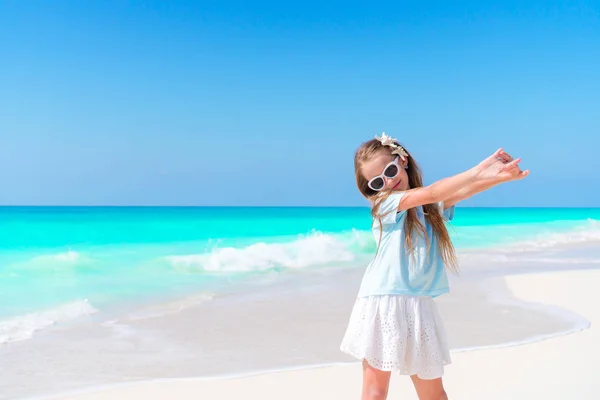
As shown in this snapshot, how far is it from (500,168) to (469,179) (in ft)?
0.39

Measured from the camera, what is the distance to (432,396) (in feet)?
9.30

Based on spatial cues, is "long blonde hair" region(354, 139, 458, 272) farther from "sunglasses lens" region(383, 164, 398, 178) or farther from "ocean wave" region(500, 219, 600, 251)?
"ocean wave" region(500, 219, 600, 251)

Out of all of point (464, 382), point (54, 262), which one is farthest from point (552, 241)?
point (464, 382)

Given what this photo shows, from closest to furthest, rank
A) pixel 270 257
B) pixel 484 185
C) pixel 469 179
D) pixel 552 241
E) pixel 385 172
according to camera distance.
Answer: pixel 469 179 → pixel 484 185 → pixel 385 172 → pixel 270 257 → pixel 552 241

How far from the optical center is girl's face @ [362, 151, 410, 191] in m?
2.81

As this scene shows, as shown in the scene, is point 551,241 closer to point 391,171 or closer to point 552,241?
point 552,241

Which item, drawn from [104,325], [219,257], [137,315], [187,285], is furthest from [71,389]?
[219,257]

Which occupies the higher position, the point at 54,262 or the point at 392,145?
the point at 54,262

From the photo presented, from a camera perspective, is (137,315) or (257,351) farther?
Answer: (137,315)

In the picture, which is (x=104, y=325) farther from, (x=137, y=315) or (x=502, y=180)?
(x=502, y=180)

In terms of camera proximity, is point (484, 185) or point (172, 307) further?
point (172, 307)

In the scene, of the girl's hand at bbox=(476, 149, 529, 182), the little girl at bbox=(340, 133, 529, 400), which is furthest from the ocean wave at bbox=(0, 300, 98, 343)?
the girl's hand at bbox=(476, 149, 529, 182)

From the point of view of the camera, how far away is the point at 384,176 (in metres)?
2.81

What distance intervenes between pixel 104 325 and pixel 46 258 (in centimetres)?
1041
